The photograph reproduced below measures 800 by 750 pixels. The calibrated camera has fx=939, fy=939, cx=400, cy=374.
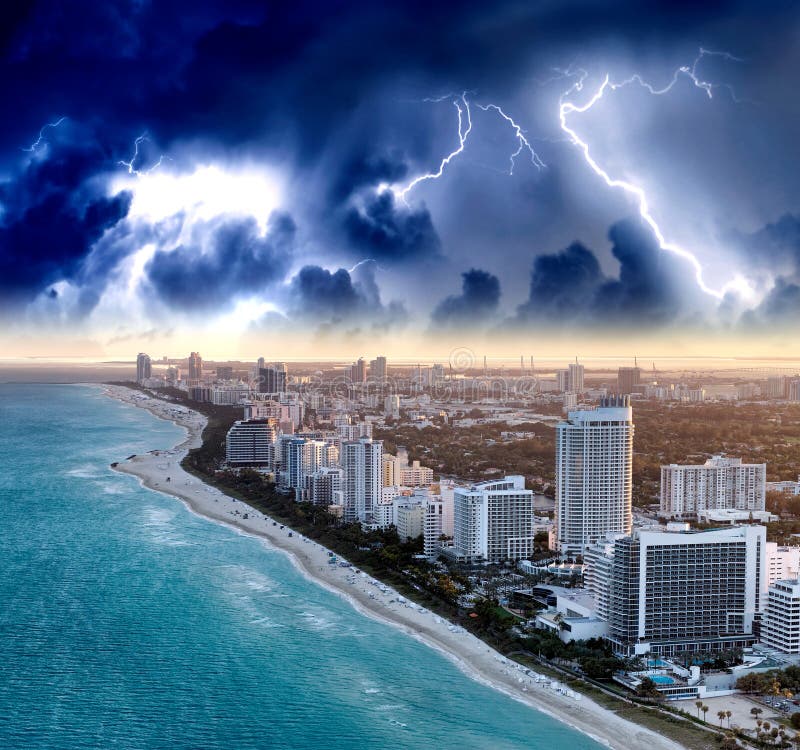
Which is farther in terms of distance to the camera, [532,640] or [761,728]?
[532,640]

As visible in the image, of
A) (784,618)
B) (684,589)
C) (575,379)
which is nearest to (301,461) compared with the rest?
(684,589)

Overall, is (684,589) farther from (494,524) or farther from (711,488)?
(711,488)

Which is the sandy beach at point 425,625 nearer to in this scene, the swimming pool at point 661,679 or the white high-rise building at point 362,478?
the swimming pool at point 661,679

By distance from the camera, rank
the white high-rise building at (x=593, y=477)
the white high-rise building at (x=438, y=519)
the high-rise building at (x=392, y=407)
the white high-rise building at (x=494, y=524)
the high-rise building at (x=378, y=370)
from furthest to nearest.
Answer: the high-rise building at (x=378, y=370), the high-rise building at (x=392, y=407), the white high-rise building at (x=593, y=477), the white high-rise building at (x=438, y=519), the white high-rise building at (x=494, y=524)

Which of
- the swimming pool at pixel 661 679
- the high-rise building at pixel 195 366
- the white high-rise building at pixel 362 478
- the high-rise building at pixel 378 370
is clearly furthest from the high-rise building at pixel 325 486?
the high-rise building at pixel 195 366

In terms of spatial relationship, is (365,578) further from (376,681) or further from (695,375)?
(695,375)

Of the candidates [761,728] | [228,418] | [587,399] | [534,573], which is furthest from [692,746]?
[228,418]
